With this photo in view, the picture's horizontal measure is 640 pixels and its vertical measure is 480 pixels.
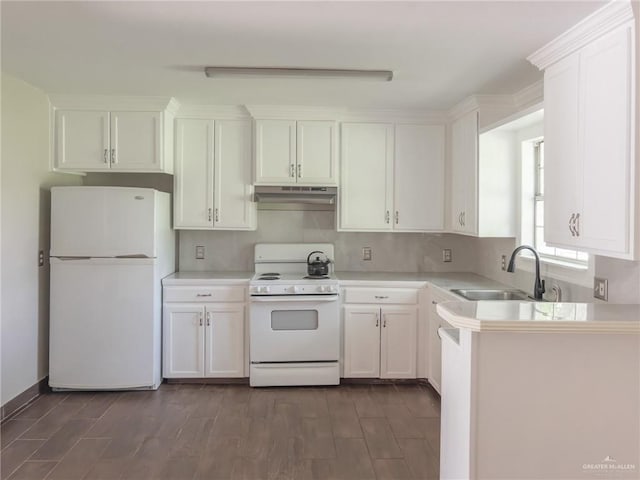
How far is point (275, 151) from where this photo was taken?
3.86m

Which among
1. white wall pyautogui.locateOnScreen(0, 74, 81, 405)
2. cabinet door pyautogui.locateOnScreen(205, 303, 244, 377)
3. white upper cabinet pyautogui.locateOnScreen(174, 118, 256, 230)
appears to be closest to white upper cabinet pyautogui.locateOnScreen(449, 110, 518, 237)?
white upper cabinet pyautogui.locateOnScreen(174, 118, 256, 230)

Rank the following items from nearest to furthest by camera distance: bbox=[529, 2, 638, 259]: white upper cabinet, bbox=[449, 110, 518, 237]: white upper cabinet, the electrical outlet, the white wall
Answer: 1. bbox=[529, 2, 638, 259]: white upper cabinet
2. the electrical outlet
3. the white wall
4. bbox=[449, 110, 518, 237]: white upper cabinet

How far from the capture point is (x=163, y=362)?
3.70 meters

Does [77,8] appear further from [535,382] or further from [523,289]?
[523,289]

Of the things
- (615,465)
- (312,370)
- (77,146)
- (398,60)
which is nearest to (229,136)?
(77,146)

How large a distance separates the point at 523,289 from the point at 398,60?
74.6 inches

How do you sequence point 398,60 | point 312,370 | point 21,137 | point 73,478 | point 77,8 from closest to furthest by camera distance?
point 77,8, point 73,478, point 398,60, point 21,137, point 312,370

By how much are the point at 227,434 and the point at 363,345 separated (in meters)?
1.35

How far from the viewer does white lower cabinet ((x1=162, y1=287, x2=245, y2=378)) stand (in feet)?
12.1

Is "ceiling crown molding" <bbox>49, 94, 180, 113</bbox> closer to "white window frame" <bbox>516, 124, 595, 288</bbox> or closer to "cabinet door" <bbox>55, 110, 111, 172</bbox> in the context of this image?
"cabinet door" <bbox>55, 110, 111, 172</bbox>

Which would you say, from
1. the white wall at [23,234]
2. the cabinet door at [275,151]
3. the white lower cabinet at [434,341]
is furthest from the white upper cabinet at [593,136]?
the white wall at [23,234]

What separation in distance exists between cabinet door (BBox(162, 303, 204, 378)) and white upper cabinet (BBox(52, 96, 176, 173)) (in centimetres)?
119

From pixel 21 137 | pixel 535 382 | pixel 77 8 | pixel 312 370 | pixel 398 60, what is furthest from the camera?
pixel 312 370

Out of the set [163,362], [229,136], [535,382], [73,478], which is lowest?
[73,478]
